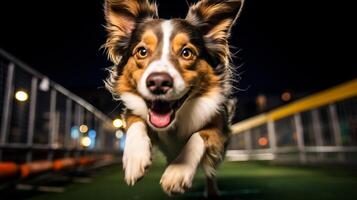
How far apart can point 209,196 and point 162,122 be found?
8.48ft

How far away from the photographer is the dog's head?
152 centimetres

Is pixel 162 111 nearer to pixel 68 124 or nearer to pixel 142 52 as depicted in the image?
pixel 142 52

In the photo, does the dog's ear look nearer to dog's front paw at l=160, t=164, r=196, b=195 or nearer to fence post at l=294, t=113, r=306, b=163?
dog's front paw at l=160, t=164, r=196, b=195

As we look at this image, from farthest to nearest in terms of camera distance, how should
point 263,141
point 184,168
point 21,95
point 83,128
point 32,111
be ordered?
point 263,141
point 83,128
point 32,111
point 21,95
point 184,168

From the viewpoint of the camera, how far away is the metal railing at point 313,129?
23.4 feet

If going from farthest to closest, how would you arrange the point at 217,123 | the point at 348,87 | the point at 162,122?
the point at 348,87
the point at 217,123
the point at 162,122

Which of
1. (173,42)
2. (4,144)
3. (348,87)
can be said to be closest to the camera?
Answer: (173,42)

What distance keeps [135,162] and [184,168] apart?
0.23m

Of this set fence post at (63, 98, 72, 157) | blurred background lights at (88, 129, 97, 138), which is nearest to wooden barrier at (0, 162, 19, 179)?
fence post at (63, 98, 72, 157)

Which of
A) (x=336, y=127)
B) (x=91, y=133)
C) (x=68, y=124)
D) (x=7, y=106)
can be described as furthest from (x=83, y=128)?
(x=336, y=127)

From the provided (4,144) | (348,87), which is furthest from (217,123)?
(348,87)

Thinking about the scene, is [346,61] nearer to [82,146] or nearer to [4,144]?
[82,146]

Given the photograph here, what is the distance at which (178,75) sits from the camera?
149 centimetres

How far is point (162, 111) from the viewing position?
1.45 m
